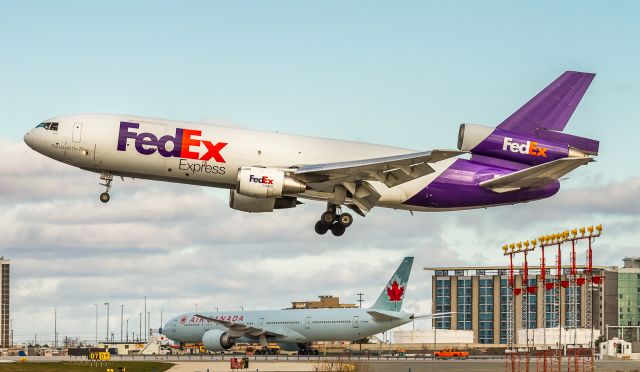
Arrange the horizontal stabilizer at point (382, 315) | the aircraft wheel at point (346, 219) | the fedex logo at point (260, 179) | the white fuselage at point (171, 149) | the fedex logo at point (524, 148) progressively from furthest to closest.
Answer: the horizontal stabilizer at point (382, 315) < the fedex logo at point (524, 148) < the aircraft wheel at point (346, 219) < the white fuselage at point (171, 149) < the fedex logo at point (260, 179)

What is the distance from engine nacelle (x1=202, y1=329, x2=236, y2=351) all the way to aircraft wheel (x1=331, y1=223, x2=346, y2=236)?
213 ft

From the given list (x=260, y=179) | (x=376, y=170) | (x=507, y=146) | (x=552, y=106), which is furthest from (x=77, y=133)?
(x=552, y=106)

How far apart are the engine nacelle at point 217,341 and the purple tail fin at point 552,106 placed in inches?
2644

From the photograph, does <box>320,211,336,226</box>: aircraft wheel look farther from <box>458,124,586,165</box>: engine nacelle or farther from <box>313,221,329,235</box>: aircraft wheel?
<box>458,124,586,165</box>: engine nacelle

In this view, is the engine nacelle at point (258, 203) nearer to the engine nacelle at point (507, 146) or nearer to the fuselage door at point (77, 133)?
the fuselage door at point (77, 133)

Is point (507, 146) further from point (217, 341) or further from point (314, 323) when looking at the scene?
point (217, 341)

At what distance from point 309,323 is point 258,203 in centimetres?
6646

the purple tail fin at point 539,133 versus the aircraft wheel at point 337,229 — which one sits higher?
the purple tail fin at point 539,133

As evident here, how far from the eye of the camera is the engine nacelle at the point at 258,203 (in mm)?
65312

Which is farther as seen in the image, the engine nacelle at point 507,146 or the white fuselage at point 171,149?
the engine nacelle at point 507,146

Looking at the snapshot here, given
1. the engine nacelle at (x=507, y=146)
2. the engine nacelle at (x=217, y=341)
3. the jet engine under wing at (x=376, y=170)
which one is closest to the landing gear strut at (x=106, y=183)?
the jet engine under wing at (x=376, y=170)

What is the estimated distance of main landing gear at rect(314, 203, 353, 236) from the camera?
64.8 meters

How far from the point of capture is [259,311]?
→ 136 m

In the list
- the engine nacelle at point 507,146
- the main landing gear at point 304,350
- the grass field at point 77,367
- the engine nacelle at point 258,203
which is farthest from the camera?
the main landing gear at point 304,350
